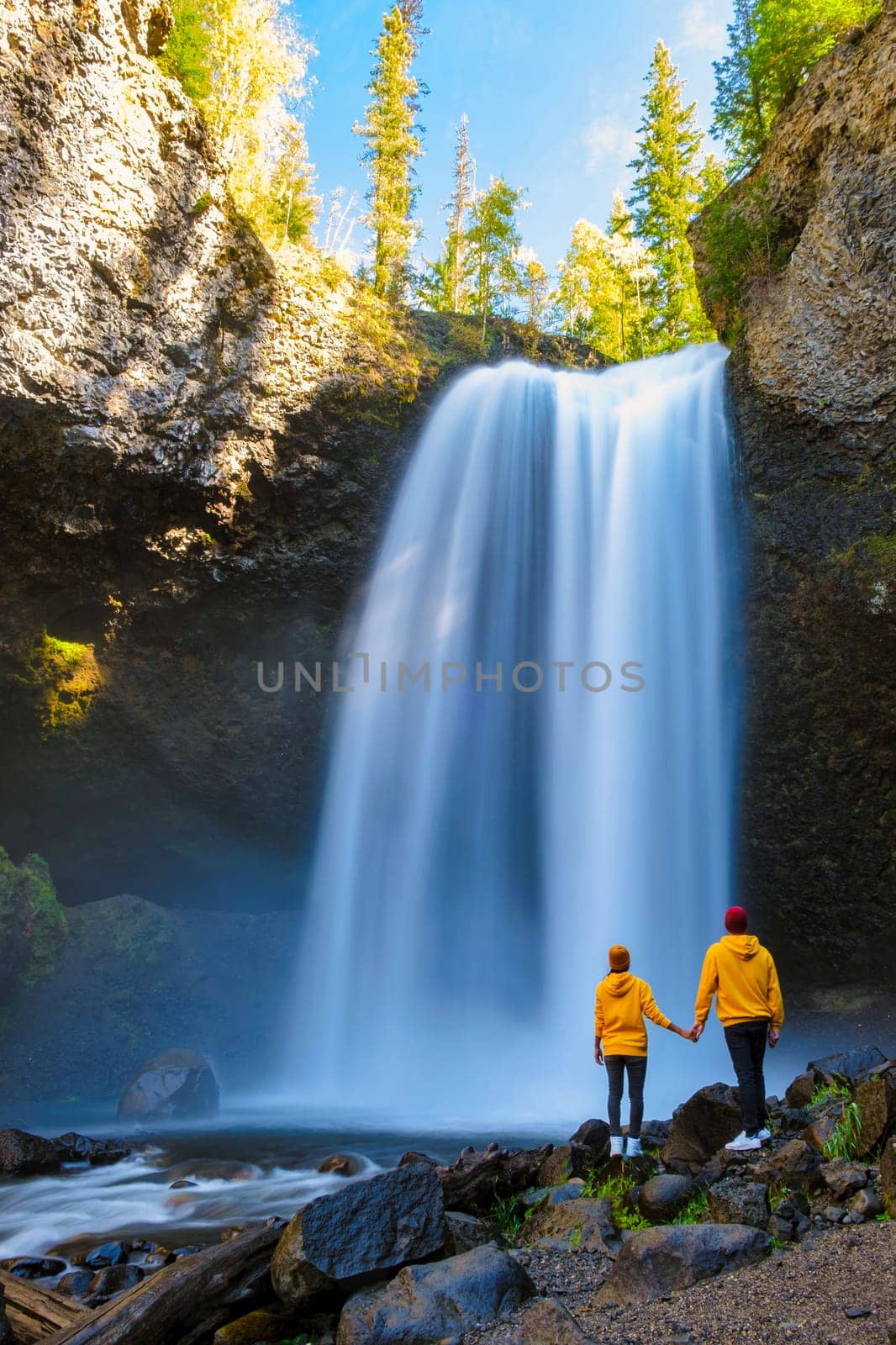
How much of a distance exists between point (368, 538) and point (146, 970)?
28.2 feet

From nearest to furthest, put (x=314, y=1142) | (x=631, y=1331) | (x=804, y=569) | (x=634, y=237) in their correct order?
(x=631, y=1331) → (x=314, y=1142) → (x=804, y=569) → (x=634, y=237)

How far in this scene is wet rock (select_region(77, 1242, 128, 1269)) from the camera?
479 cm

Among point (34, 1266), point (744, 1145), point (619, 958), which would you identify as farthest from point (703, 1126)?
point (34, 1266)

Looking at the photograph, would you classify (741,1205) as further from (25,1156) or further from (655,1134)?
(25,1156)

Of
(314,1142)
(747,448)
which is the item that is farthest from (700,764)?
(314,1142)

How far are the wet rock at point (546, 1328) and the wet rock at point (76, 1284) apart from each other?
273 cm

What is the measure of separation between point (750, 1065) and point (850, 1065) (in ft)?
7.16

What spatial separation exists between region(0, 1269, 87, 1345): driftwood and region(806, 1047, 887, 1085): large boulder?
16.9ft

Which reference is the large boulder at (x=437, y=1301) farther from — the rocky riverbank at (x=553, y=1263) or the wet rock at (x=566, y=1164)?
the wet rock at (x=566, y=1164)

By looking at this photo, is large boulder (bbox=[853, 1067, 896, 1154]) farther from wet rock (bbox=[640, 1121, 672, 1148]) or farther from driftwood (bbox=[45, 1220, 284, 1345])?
driftwood (bbox=[45, 1220, 284, 1345])

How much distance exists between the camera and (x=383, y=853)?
1262cm

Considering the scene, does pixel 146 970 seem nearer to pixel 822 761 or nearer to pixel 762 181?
pixel 822 761

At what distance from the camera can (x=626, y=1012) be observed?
5305mm

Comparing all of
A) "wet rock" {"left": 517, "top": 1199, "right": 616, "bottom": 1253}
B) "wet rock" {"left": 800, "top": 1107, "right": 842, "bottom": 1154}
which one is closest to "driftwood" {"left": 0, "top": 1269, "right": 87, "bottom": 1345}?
"wet rock" {"left": 517, "top": 1199, "right": 616, "bottom": 1253}
